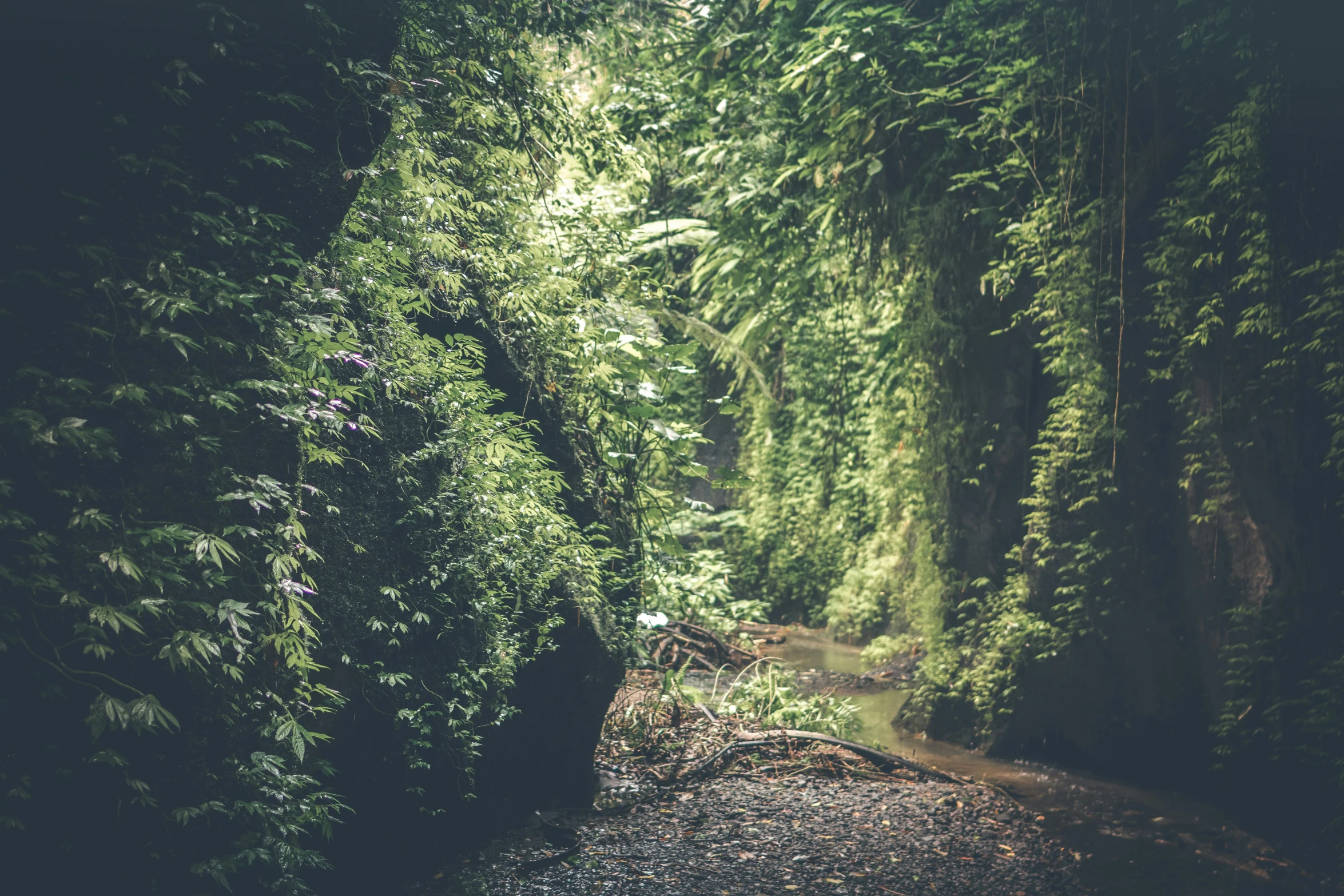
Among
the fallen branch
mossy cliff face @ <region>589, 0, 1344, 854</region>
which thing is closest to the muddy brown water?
mossy cliff face @ <region>589, 0, 1344, 854</region>

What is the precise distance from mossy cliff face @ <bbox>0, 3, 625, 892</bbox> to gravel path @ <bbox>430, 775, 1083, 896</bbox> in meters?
0.53

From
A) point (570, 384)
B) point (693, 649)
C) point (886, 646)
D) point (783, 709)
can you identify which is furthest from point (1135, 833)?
point (693, 649)

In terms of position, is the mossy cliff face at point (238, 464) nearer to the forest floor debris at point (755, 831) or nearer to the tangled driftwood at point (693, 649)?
the forest floor debris at point (755, 831)

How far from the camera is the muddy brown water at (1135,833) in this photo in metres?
4.77

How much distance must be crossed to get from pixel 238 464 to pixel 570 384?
263cm

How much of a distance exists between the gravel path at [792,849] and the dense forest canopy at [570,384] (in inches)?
14.3

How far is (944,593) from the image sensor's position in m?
7.68

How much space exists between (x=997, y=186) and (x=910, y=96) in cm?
116

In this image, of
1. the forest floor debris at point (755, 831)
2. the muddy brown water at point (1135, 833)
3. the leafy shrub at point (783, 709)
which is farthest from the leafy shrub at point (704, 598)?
the muddy brown water at point (1135, 833)

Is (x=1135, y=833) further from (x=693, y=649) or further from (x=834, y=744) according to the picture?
(x=693, y=649)

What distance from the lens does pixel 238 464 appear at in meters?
2.64

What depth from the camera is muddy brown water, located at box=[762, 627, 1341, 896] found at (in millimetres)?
4766

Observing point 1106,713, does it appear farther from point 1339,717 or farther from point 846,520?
point 846,520

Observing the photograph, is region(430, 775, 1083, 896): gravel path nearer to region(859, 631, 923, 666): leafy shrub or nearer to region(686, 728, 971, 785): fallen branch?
region(686, 728, 971, 785): fallen branch
